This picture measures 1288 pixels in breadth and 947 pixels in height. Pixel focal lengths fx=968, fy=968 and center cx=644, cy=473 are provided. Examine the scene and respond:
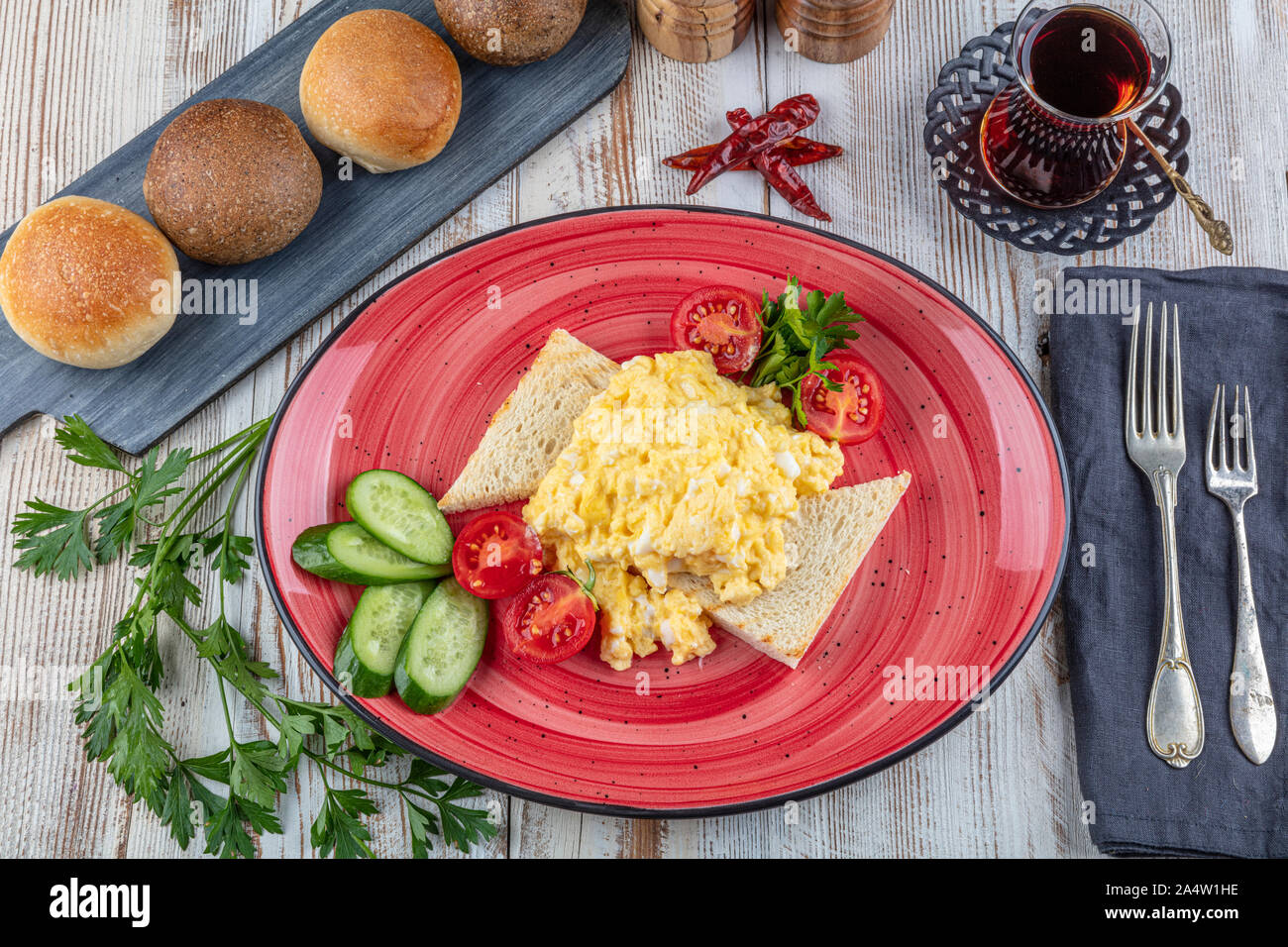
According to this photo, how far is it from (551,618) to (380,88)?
181 cm

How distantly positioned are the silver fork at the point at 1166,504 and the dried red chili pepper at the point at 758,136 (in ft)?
4.42

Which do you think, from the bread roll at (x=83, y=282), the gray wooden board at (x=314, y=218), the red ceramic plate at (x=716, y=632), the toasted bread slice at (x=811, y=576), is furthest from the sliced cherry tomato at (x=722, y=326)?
the bread roll at (x=83, y=282)

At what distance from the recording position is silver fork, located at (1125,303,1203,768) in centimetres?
299

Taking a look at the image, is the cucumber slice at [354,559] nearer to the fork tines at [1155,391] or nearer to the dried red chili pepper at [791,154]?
the dried red chili pepper at [791,154]

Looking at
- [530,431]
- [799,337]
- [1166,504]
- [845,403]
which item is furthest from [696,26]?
[1166,504]

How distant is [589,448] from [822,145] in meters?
1.53

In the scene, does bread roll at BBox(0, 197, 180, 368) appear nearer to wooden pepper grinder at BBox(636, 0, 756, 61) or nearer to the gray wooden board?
the gray wooden board

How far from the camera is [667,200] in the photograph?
352 cm

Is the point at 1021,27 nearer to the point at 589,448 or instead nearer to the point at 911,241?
the point at 911,241

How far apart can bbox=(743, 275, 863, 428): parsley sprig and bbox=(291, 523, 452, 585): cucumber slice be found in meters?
1.19

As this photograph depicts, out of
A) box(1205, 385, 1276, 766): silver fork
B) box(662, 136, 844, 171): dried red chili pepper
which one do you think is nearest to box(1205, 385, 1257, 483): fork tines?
box(1205, 385, 1276, 766): silver fork

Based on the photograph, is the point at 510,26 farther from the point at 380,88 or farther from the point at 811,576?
the point at 811,576

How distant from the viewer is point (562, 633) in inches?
110

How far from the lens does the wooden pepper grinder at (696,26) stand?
10.9 ft
